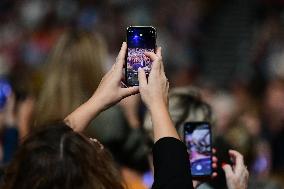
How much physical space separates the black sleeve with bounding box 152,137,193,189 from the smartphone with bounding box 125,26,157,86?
36 cm

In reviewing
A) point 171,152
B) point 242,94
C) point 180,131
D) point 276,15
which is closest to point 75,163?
point 171,152

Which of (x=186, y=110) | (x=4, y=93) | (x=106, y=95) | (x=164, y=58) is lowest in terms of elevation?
(x=164, y=58)

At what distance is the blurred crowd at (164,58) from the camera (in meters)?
5.20

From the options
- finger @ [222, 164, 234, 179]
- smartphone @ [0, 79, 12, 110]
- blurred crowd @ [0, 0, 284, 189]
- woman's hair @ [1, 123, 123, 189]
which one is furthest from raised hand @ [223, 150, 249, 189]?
smartphone @ [0, 79, 12, 110]

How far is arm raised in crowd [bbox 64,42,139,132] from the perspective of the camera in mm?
3613

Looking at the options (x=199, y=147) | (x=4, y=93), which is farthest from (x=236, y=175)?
(x=4, y=93)

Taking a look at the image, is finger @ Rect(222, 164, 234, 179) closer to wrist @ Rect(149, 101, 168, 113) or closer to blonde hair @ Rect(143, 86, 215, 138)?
blonde hair @ Rect(143, 86, 215, 138)

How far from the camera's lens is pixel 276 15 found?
541 inches

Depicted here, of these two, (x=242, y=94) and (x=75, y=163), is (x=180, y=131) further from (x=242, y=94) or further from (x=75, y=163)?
(x=242, y=94)

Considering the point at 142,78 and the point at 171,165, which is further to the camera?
the point at 142,78

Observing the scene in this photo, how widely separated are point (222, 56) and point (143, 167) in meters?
9.83

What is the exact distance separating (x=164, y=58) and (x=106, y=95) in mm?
10256

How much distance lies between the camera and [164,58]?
1387 cm

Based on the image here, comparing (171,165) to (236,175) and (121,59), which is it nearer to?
(121,59)
